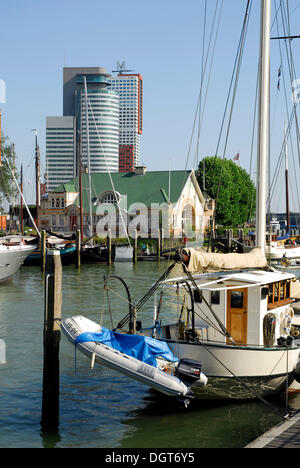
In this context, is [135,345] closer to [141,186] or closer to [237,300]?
[237,300]

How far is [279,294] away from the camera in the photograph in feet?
51.1

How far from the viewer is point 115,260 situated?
55.7 meters

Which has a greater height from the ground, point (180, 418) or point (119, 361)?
point (119, 361)

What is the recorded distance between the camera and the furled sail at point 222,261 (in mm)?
13469

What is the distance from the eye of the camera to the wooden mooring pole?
39.7 ft

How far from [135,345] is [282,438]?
13.4 ft

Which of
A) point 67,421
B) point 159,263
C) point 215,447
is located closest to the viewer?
point 215,447

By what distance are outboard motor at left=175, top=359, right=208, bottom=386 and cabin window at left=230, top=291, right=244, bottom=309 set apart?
8.11 feet

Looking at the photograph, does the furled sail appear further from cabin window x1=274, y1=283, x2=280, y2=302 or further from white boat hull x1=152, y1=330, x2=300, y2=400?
white boat hull x1=152, y1=330, x2=300, y2=400

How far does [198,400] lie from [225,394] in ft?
2.31

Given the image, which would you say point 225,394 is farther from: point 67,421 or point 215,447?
point 67,421

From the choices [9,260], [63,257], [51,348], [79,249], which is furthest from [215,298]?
[63,257]

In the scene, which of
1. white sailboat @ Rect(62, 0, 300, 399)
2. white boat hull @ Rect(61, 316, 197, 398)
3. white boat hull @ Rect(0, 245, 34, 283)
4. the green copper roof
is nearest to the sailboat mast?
white sailboat @ Rect(62, 0, 300, 399)
